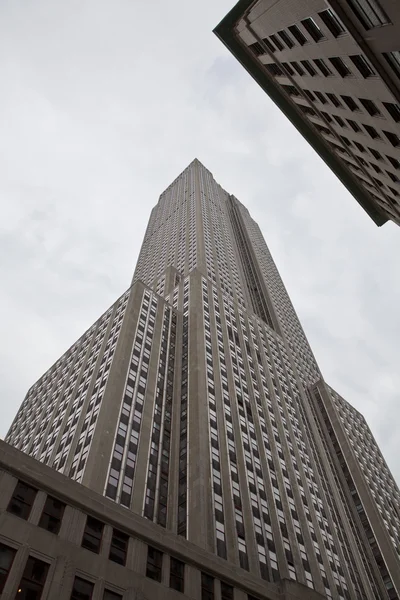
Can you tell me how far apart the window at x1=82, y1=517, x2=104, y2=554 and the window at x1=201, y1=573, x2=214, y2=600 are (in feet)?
29.7

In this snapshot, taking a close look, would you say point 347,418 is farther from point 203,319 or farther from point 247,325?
point 203,319

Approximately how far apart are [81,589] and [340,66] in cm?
3671

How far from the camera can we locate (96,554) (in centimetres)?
2897

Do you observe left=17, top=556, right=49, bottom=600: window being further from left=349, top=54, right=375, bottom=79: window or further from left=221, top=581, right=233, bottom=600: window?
left=349, top=54, right=375, bottom=79: window

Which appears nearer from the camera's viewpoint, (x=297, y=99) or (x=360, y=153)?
(x=360, y=153)

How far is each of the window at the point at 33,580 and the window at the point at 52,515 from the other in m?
2.22

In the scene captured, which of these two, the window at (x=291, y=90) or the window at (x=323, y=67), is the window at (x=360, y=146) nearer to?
the window at (x=323, y=67)

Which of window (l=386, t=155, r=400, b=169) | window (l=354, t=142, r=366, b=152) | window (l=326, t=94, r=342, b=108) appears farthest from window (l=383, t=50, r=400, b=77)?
window (l=354, t=142, r=366, b=152)

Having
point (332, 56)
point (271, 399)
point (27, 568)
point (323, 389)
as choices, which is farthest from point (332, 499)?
point (332, 56)

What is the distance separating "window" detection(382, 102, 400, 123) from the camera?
2871 centimetres

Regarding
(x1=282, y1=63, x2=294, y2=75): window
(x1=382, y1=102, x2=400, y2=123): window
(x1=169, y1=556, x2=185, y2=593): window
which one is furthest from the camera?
(x1=282, y1=63, x2=294, y2=75): window

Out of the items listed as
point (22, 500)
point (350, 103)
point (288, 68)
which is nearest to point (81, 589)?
point (22, 500)

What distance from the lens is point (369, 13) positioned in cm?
2366

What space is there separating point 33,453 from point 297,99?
56680mm
